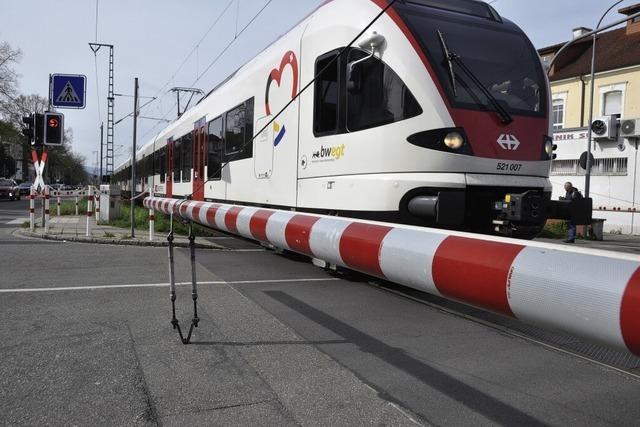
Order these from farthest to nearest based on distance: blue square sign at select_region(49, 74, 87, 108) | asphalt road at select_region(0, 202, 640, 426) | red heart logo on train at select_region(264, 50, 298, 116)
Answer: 1. blue square sign at select_region(49, 74, 87, 108)
2. red heart logo on train at select_region(264, 50, 298, 116)
3. asphalt road at select_region(0, 202, 640, 426)

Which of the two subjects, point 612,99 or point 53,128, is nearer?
point 53,128

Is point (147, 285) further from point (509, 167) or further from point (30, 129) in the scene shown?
point (30, 129)

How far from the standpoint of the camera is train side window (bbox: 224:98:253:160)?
32.3 ft

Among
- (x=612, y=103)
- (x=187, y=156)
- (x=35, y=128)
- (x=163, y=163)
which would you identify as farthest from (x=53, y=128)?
(x=612, y=103)

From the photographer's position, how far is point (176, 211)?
9578 mm

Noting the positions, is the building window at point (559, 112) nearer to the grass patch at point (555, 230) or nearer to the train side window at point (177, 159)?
the grass patch at point (555, 230)

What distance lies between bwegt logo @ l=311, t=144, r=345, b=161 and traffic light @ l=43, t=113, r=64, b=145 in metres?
9.53

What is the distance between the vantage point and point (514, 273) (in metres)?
2.39

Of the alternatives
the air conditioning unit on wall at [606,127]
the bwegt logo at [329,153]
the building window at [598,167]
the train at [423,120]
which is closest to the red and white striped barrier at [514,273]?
the train at [423,120]

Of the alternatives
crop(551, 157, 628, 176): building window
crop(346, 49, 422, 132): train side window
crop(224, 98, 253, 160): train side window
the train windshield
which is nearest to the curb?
crop(224, 98, 253, 160): train side window

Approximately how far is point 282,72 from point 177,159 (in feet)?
30.5

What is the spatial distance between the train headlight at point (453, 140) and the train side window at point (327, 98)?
154 centimetres

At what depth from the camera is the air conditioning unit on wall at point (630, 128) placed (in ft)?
71.2

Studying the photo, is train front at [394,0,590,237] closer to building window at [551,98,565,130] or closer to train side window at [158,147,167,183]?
train side window at [158,147,167,183]
